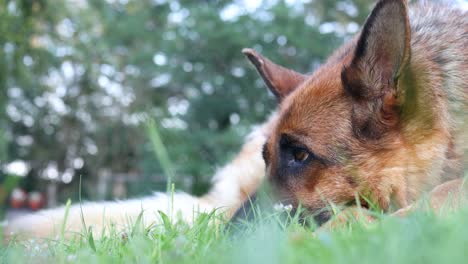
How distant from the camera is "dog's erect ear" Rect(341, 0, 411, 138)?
2.77m

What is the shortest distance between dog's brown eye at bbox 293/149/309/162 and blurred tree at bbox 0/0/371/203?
745 cm

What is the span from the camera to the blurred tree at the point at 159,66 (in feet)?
38.2

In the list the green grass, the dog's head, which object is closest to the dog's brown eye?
the dog's head

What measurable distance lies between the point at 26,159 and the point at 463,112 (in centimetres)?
2238

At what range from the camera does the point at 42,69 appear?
1116 cm

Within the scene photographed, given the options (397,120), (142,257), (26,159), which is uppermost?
(397,120)

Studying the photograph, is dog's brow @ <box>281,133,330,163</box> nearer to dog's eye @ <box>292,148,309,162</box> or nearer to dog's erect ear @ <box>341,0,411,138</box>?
dog's eye @ <box>292,148,309,162</box>

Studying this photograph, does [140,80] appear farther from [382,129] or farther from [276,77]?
[382,129]

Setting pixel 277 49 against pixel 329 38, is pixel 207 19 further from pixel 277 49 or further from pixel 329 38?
pixel 329 38

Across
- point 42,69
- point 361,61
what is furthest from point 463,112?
point 42,69

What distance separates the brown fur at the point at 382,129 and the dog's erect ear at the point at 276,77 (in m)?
0.93

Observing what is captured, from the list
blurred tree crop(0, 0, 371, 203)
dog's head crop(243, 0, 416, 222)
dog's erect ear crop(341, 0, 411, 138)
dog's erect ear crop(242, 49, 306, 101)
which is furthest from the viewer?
blurred tree crop(0, 0, 371, 203)

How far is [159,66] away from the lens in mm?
16312

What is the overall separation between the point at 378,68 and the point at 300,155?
0.68 m
